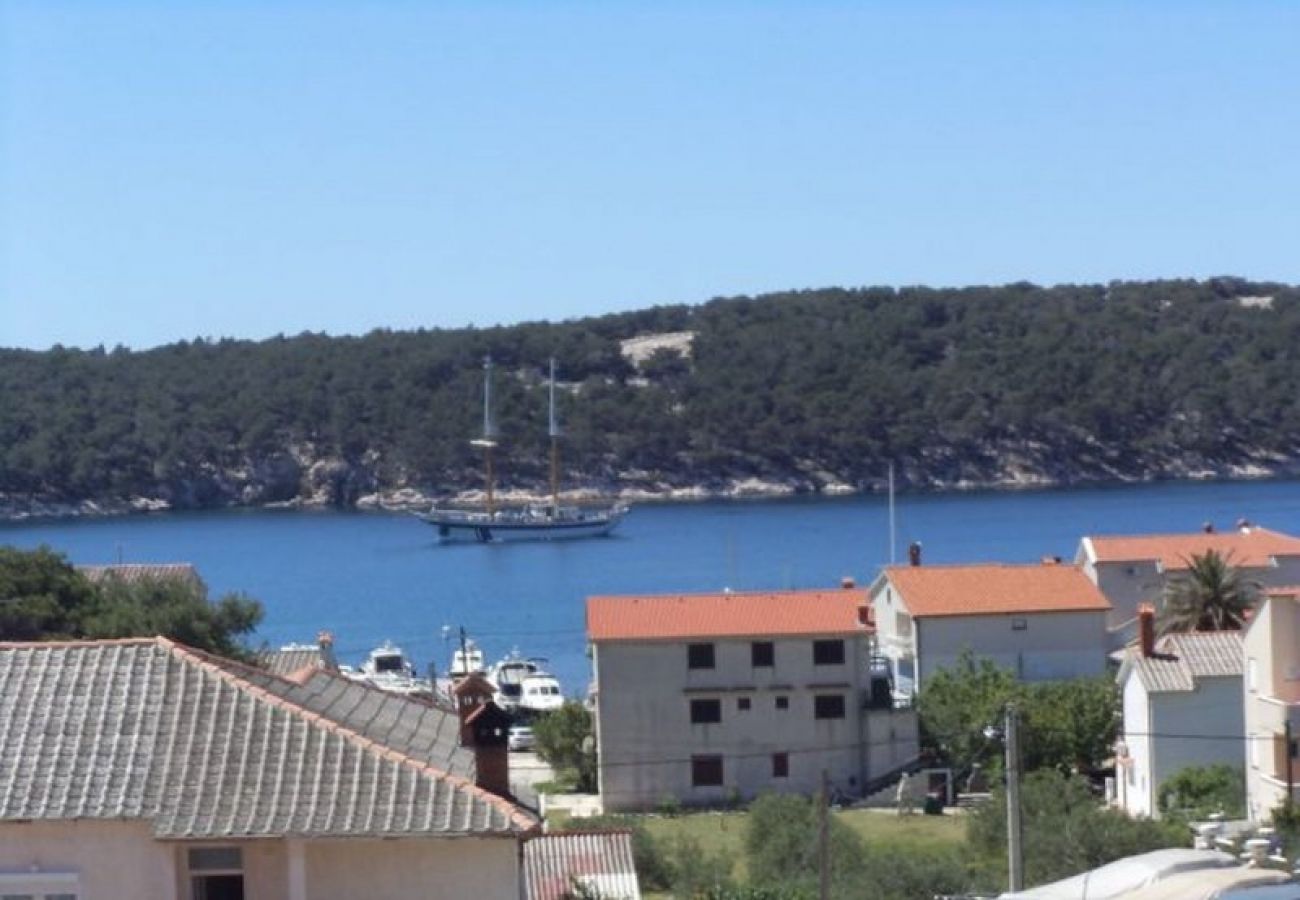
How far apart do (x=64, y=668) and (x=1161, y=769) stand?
28508 mm

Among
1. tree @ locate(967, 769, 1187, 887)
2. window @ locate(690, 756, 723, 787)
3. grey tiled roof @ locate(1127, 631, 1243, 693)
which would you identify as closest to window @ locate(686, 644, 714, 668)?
window @ locate(690, 756, 723, 787)

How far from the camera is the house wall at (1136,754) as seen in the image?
39656 mm

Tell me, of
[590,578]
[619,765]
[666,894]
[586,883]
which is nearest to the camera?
[586,883]

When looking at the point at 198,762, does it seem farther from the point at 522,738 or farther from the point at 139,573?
the point at 139,573

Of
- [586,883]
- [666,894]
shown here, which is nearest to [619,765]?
[666,894]

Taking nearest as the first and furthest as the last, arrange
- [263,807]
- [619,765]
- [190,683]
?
[263,807]
[190,683]
[619,765]

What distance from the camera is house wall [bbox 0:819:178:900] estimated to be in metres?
12.4

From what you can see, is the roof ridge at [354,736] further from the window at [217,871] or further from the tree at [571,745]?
the tree at [571,745]

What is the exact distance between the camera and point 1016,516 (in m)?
163

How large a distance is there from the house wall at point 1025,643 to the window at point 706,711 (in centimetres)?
682

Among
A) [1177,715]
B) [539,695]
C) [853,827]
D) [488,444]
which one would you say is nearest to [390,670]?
[539,695]

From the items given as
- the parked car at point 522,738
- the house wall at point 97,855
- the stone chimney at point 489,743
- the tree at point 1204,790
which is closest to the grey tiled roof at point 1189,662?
the tree at point 1204,790

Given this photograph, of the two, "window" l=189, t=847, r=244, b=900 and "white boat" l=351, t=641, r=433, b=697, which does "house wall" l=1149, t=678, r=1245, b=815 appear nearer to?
"white boat" l=351, t=641, r=433, b=697

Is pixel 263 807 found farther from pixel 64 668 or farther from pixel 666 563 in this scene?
pixel 666 563
